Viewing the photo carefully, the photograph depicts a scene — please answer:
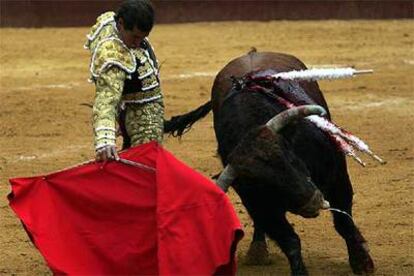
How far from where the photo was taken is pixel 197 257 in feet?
15.1

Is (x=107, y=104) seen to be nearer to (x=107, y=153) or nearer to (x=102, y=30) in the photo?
(x=107, y=153)

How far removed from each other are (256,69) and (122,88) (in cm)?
116

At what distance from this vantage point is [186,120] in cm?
657

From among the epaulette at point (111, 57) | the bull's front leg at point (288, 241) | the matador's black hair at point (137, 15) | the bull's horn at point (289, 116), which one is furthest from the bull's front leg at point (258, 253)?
the matador's black hair at point (137, 15)

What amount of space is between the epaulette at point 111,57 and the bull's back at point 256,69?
855 millimetres

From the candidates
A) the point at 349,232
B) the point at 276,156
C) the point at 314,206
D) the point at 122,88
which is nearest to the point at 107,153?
the point at 122,88

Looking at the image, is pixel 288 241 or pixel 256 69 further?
pixel 256 69

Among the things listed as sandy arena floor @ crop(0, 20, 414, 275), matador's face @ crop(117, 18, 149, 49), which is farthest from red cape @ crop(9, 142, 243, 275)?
sandy arena floor @ crop(0, 20, 414, 275)

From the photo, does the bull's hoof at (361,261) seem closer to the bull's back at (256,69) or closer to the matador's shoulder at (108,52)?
the bull's back at (256,69)

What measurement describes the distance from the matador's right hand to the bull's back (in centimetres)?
105

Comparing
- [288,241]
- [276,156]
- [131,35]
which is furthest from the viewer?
[288,241]

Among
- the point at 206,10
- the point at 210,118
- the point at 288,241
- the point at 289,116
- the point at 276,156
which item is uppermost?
the point at 289,116

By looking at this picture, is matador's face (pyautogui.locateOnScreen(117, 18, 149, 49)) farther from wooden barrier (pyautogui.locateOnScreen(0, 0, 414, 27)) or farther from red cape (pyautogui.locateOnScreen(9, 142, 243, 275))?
wooden barrier (pyautogui.locateOnScreen(0, 0, 414, 27))

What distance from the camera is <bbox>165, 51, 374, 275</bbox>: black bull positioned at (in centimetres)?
473
